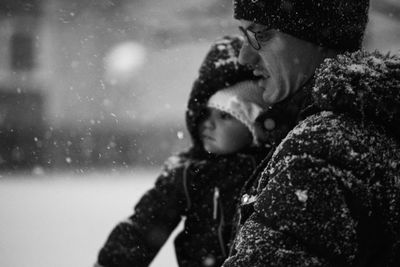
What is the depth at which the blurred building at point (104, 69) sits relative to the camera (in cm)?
1203

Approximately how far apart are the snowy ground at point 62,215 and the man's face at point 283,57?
2919 millimetres

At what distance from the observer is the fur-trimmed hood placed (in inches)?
39.9

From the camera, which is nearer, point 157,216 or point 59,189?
point 157,216

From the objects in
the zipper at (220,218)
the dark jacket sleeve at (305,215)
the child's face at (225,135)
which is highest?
the child's face at (225,135)

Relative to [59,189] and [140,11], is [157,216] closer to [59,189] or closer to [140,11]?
[59,189]

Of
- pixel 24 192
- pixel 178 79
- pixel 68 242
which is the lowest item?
pixel 68 242

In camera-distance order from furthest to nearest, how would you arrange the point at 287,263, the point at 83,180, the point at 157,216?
the point at 83,180 → the point at 157,216 → the point at 287,263

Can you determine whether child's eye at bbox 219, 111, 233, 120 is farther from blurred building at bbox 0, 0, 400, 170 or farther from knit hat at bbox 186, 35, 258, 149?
blurred building at bbox 0, 0, 400, 170

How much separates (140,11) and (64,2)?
6.67ft

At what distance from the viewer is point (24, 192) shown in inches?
284

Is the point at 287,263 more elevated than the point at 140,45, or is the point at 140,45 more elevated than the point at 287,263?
the point at 140,45

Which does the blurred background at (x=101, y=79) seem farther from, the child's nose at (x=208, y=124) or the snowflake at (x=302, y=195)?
the snowflake at (x=302, y=195)

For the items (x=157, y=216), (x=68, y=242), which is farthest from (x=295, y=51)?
(x=68, y=242)

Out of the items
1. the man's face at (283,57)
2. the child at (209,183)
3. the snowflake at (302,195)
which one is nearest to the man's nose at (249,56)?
the man's face at (283,57)
